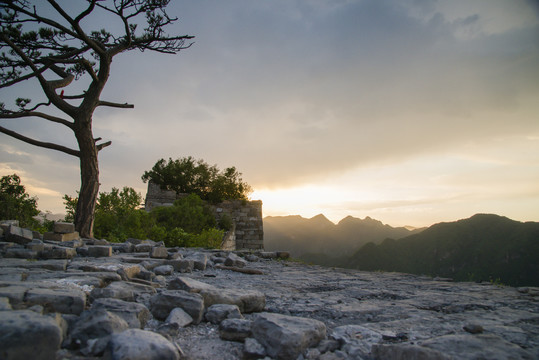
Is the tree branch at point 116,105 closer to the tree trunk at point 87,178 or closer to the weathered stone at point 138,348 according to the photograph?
the tree trunk at point 87,178

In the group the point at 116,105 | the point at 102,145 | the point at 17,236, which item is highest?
the point at 116,105

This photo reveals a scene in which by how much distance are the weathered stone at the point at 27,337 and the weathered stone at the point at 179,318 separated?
55 cm

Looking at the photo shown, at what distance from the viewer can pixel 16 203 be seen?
7.88 meters

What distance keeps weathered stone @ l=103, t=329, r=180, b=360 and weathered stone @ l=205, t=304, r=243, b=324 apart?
1.61 feet

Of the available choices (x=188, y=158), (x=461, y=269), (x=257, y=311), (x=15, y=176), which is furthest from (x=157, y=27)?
(x=461, y=269)

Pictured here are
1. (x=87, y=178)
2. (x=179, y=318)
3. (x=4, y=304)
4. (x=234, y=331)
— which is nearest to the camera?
(x=4, y=304)

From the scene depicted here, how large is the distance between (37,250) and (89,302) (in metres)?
2.46

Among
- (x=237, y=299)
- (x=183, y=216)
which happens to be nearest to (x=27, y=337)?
(x=237, y=299)

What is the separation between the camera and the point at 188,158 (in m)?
13.5

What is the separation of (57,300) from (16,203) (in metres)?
8.63

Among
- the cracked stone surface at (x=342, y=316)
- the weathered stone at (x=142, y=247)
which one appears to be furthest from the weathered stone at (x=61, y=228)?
the cracked stone surface at (x=342, y=316)

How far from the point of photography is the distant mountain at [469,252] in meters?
16.3

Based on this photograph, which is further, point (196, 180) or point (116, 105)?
point (196, 180)

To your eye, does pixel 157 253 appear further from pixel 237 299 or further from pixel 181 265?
pixel 237 299
